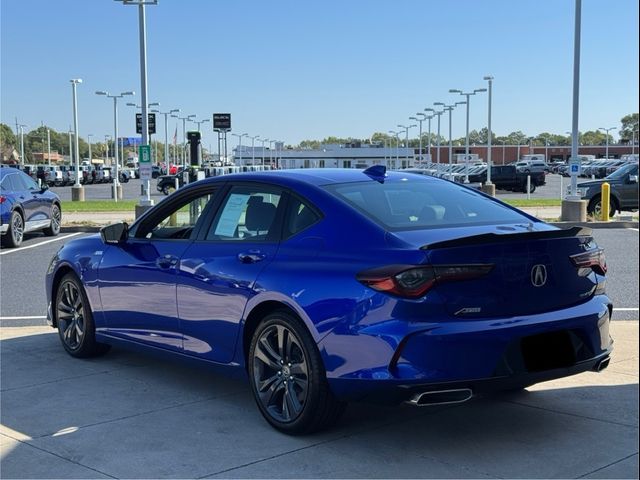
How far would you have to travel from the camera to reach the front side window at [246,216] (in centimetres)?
495

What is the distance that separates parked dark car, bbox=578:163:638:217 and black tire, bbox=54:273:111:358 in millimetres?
18509

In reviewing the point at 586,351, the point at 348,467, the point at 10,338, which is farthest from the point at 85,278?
the point at 586,351

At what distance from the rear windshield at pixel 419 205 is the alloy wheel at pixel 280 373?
867 mm

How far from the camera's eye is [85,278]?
627 centimetres

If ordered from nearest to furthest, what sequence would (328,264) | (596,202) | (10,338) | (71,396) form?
(328,264), (71,396), (10,338), (596,202)

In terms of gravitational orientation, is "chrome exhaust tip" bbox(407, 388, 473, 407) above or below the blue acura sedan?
below

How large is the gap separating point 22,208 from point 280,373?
13439 mm

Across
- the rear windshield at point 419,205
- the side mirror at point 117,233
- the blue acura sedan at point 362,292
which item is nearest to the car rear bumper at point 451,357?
the blue acura sedan at point 362,292

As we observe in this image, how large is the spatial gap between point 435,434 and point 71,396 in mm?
2560

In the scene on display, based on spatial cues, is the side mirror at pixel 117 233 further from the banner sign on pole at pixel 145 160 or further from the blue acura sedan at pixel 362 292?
the banner sign on pole at pixel 145 160

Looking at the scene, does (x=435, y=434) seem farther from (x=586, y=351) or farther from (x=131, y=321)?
(x=131, y=321)

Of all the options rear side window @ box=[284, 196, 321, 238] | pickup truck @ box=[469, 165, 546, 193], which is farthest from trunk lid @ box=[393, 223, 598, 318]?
pickup truck @ box=[469, 165, 546, 193]

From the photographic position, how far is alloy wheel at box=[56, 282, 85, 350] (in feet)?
21.1

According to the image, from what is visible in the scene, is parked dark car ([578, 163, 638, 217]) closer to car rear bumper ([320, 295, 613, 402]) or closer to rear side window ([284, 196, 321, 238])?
rear side window ([284, 196, 321, 238])
